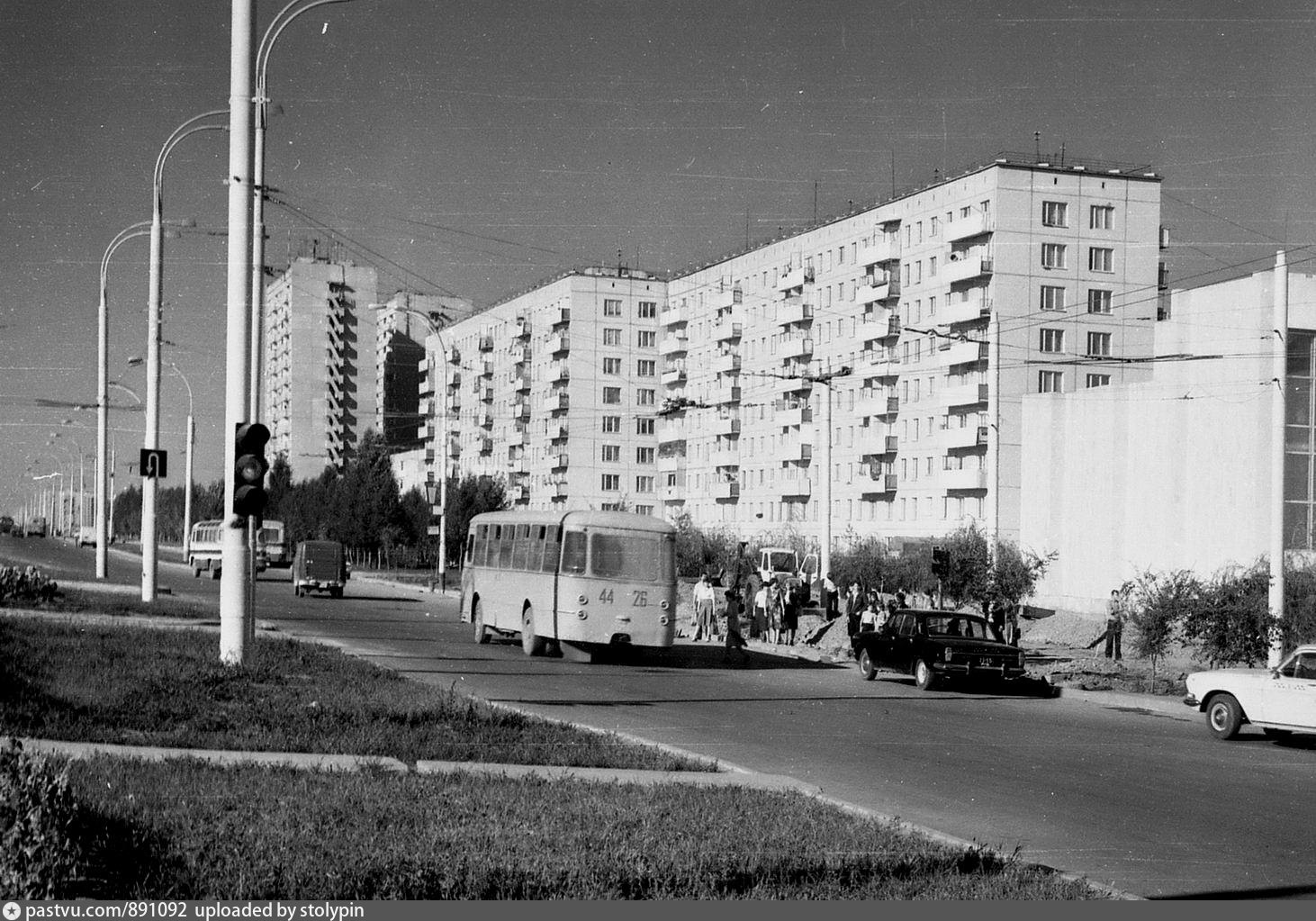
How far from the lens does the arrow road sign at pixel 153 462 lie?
31844 millimetres

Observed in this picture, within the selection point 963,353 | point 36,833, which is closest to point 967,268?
point 963,353

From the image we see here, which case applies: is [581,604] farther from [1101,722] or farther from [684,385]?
[684,385]

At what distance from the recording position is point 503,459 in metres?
127

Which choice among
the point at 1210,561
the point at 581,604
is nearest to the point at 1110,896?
the point at 581,604

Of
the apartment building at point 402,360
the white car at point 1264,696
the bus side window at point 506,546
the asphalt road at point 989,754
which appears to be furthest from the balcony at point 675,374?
the white car at point 1264,696

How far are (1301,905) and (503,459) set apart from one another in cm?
12021

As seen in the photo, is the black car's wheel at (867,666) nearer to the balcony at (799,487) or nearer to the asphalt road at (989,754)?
the asphalt road at (989,754)

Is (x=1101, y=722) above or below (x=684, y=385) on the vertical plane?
below

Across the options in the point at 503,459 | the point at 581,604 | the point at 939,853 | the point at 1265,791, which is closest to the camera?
the point at 939,853

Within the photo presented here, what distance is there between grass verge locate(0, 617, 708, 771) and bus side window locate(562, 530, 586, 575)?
935 centimetres

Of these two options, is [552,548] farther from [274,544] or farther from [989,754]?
[274,544]

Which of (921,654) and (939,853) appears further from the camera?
(921,654)

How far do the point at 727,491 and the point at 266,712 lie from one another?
8898 cm

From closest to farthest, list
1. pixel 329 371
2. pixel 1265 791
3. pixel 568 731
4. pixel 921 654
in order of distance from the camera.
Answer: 1. pixel 1265 791
2. pixel 568 731
3. pixel 921 654
4. pixel 329 371
